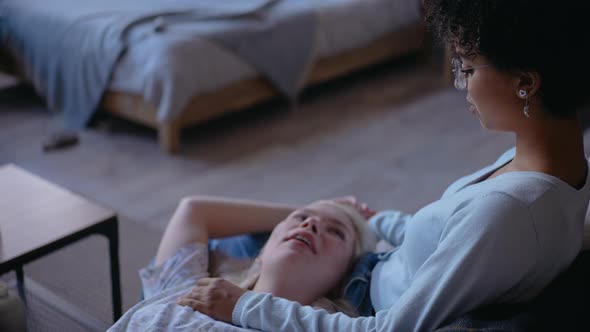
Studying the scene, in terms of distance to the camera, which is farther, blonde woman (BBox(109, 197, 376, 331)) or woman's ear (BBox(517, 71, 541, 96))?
blonde woman (BBox(109, 197, 376, 331))

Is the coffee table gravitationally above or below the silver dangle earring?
below

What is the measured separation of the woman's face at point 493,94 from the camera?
867 millimetres

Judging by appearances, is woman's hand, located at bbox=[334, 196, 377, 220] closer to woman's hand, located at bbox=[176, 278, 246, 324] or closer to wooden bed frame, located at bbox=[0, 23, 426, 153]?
woman's hand, located at bbox=[176, 278, 246, 324]

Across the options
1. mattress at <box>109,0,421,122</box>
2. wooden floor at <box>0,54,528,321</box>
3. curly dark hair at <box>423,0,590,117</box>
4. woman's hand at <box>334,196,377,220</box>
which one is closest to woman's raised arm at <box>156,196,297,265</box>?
woman's hand at <box>334,196,377,220</box>

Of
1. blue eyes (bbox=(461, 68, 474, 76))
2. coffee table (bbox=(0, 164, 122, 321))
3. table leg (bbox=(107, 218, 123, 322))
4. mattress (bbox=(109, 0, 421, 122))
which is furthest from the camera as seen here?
mattress (bbox=(109, 0, 421, 122))

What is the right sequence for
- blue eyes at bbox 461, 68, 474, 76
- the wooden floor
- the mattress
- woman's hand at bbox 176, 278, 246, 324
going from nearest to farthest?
blue eyes at bbox 461, 68, 474, 76 → woman's hand at bbox 176, 278, 246, 324 → the wooden floor → the mattress

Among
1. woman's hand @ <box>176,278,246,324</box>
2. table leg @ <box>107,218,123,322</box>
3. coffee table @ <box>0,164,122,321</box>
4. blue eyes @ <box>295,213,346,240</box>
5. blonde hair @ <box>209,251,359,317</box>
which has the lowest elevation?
table leg @ <box>107,218,123,322</box>

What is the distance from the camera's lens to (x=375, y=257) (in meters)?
1.29

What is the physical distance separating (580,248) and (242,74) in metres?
2.20

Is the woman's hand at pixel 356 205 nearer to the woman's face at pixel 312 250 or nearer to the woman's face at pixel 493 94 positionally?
the woman's face at pixel 312 250

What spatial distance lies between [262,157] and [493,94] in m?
1.98

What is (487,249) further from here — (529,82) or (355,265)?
(355,265)

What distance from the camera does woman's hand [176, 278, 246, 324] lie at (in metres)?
1.04

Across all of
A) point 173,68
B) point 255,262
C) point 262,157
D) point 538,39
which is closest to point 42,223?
point 255,262
